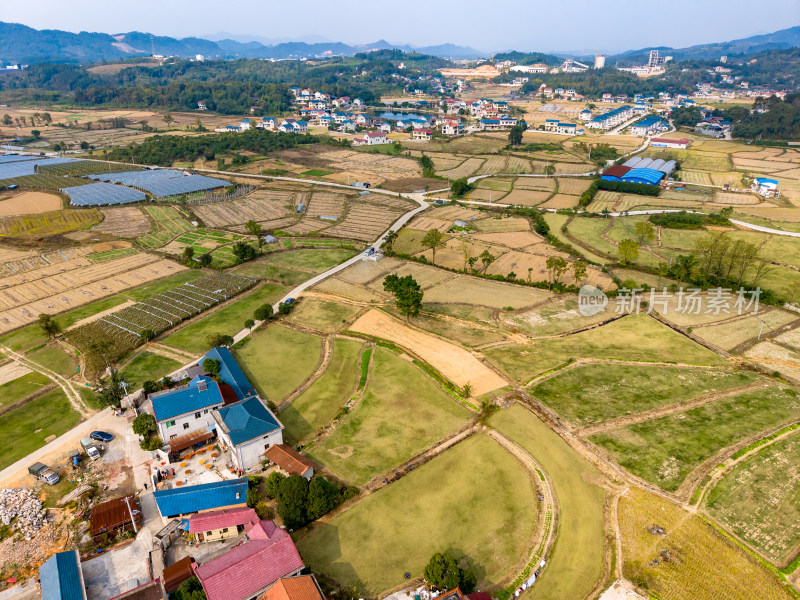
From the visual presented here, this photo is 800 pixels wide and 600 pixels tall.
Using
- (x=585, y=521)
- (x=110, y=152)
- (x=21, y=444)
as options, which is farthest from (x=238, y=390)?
(x=110, y=152)

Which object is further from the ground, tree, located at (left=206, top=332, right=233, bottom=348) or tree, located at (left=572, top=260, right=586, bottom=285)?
tree, located at (left=572, top=260, right=586, bottom=285)

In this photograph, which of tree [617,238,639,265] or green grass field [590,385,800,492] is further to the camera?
tree [617,238,639,265]

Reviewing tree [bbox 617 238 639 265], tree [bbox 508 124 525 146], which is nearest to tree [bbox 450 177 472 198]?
tree [bbox 617 238 639 265]

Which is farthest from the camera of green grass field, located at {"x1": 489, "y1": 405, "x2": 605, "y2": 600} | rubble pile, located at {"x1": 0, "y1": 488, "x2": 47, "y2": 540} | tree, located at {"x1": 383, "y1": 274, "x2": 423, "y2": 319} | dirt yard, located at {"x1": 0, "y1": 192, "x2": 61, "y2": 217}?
dirt yard, located at {"x1": 0, "y1": 192, "x2": 61, "y2": 217}

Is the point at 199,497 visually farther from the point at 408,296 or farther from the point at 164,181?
the point at 164,181

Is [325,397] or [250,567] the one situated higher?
[250,567]

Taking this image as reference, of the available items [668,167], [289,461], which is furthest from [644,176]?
[289,461]

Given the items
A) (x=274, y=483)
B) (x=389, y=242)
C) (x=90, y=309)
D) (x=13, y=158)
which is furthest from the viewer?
(x=13, y=158)

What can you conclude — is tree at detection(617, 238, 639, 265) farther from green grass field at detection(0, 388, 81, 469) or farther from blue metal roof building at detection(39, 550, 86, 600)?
blue metal roof building at detection(39, 550, 86, 600)
